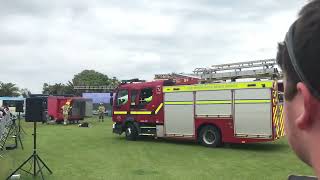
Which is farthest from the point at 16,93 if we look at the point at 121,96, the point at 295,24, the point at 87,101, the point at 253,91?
the point at 295,24

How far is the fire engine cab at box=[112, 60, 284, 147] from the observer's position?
56.6 ft

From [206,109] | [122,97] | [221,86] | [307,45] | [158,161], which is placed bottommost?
[158,161]

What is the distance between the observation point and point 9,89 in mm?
104500

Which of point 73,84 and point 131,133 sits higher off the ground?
point 73,84

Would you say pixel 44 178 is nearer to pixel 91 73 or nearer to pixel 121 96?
pixel 121 96

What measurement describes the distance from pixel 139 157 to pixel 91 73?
105661mm

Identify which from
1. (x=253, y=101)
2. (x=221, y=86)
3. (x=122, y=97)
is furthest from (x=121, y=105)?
(x=253, y=101)

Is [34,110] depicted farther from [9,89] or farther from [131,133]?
[9,89]

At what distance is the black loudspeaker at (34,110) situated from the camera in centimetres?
1228

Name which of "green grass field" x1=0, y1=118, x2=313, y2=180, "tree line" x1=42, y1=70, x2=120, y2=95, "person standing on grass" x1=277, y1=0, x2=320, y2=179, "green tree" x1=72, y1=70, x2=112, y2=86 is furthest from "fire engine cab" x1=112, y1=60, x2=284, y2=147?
"green tree" x1=72, y1=70, x2=112, y2=86

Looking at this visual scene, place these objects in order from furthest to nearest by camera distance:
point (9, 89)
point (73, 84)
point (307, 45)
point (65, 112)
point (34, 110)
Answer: point (73, 84) < point (9, 89) < point (65, 112) < point (34, 110) < point (307, 45)

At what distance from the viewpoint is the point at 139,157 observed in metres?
16.1

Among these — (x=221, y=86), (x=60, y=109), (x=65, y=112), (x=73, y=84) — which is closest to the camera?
(x=221, y=86)

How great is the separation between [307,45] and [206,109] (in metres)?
18.3
